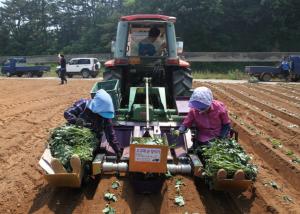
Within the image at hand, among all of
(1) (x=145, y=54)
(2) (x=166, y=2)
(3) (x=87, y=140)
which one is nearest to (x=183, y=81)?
(1) (x=145, y=54)

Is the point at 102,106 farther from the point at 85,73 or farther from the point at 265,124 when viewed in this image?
A: the point at 85,73

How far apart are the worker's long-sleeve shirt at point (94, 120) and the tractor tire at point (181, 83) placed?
2724 millimetres

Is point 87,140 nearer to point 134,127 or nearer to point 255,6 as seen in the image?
point 134,127

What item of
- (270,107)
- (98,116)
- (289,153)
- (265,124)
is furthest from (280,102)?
(98,116)

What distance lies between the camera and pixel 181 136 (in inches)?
256

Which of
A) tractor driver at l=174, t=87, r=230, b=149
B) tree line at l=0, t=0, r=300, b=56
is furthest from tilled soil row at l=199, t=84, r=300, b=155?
tree line at l=0, t=0, r=300, b=56

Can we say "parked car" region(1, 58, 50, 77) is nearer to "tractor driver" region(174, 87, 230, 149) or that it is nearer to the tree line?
the tree line

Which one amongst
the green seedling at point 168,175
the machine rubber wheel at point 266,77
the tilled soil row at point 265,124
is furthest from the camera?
the machine rubber wheel at point 266,77

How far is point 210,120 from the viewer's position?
6086mm

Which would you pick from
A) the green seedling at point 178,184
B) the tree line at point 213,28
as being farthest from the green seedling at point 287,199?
the tree line at point 213,28

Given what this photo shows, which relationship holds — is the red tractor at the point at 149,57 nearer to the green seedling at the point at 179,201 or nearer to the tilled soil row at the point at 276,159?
the tilled soil row at the point at 276,159

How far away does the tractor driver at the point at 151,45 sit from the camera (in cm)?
902

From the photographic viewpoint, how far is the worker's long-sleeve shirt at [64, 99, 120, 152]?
6035 millimetres

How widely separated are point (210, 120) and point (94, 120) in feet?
5.42
